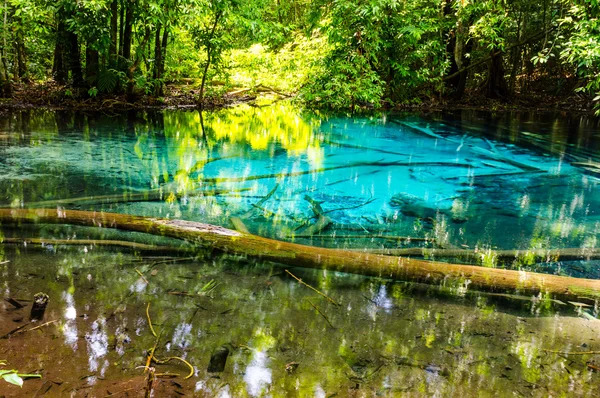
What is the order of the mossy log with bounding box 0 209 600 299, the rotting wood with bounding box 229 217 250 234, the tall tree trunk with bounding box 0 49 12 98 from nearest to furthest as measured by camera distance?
the mossy log with bounding box 0 209 600 299, the rotting wood with bounding box 229 217 250 234, the tall tree trunk with bounding box 0 49 12 98

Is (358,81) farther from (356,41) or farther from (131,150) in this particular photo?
(131,150)

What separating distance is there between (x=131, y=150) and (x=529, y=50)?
1364 cm

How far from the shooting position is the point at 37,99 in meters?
10.0

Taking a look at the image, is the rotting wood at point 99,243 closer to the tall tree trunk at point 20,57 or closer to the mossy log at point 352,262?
the mossy log at point 352,262

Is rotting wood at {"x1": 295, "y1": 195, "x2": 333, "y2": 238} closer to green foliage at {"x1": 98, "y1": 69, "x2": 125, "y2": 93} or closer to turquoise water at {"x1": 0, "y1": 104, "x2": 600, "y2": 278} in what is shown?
turquoise water at {"x1": 0, "y1": 104, "x2": 600, "y2": 278}

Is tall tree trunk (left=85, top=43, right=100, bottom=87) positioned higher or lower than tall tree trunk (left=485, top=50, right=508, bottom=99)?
lower

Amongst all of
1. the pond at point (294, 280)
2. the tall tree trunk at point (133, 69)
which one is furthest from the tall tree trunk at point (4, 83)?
the pond at point (294, 280)

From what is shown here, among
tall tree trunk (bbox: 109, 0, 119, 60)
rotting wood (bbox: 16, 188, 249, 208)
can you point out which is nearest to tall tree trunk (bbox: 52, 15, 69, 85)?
tall tree trunk (bbox: 109, 0, 119, 60)

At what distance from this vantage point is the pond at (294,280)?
65.3 inches

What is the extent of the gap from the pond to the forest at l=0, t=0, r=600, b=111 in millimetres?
4627

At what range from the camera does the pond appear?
5.44 ft

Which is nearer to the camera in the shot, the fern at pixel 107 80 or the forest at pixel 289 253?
the forest at pixel 289 253

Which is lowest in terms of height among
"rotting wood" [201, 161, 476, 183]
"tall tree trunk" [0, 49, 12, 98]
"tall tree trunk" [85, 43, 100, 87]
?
"rotting wood" [201, 161, 476, 183]

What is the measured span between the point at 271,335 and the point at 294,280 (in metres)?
0.57
